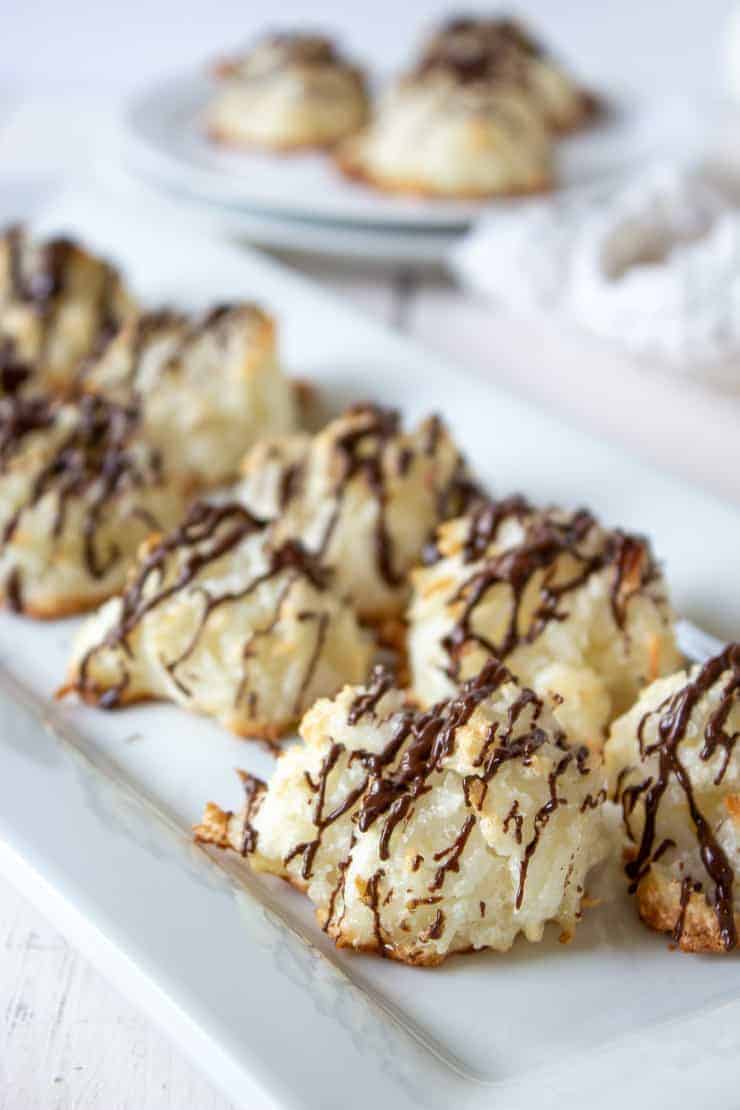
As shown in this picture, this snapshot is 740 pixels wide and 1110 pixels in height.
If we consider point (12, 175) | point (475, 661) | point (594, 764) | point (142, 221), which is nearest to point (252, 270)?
point (142, 221)

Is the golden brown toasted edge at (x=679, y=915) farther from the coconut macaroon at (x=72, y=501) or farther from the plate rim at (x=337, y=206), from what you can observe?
the plate rim at (x=337, y=206)

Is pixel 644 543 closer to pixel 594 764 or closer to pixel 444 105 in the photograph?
pixel 594 764

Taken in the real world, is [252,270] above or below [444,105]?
below

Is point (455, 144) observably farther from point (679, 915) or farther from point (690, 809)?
point (679, 915)

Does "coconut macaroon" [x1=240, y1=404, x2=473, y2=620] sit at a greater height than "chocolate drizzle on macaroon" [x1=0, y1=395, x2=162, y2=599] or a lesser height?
greater

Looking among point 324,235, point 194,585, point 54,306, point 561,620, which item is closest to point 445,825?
point 561,620

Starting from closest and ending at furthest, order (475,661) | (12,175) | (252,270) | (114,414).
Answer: (475,661)
(114,414)
(252,270)
(12,175)

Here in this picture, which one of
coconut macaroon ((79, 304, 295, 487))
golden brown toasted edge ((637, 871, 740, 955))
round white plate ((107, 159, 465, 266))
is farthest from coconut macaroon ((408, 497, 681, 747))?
round white plate ((107, 159, 465, 266))

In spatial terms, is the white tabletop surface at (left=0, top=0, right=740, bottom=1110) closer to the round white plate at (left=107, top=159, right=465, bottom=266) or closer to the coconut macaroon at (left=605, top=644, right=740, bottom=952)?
the round white plate at (left=107, top=159, right=465, bottom=266)

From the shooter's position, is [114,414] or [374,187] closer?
[114,414]
